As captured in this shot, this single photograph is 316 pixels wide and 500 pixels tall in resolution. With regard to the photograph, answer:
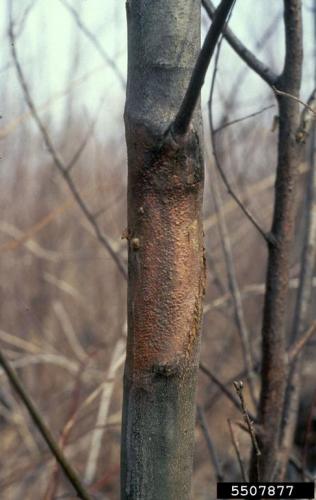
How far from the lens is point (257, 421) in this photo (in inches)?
40.3

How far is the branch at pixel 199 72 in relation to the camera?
0.62 m

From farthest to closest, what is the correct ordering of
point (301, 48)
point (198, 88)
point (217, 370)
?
1. point (217, 370)
2. point (301, 48)
3. point (198, 88)

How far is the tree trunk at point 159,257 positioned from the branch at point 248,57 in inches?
10.7

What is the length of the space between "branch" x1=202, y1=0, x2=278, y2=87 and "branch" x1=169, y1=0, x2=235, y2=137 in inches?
13.0

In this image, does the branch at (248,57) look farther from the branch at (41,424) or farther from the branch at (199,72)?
the branch at (41,424)

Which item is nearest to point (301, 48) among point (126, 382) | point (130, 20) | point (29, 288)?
point (130, 20)

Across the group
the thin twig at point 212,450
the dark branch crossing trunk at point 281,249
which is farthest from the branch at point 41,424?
the thin twig at point 212,450

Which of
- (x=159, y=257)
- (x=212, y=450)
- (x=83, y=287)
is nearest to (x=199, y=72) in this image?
(x=159, y=257)

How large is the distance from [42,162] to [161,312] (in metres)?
3.83

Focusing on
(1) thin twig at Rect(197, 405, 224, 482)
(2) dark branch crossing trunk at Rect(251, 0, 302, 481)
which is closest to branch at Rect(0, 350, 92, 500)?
(2) dark branch crossing trunk at Rect(251, 0, 302, 481)

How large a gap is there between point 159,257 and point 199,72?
0.20 meters

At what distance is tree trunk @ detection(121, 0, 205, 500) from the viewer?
0.71m

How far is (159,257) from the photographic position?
719 mm

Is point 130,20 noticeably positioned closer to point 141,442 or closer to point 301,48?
point 301,48
